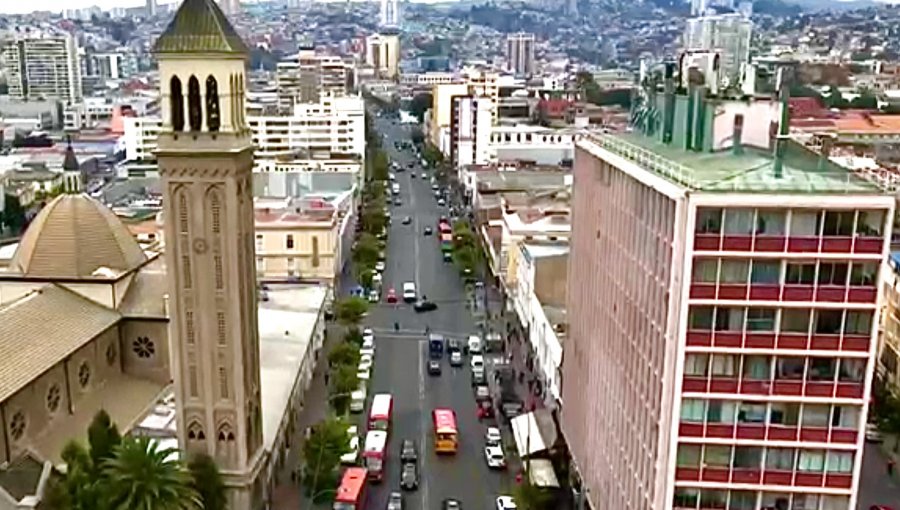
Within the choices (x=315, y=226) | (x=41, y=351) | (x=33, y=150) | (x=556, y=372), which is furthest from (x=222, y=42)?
(x=33, y=150)

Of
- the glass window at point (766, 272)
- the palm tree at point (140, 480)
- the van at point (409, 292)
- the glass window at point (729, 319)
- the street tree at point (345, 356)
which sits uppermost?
the glass window at point (766, 272)

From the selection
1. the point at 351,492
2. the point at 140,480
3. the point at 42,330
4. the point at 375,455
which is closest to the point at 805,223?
the point at 140,480

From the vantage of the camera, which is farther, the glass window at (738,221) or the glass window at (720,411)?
the glass window at (720,411)

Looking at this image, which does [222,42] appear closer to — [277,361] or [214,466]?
[214,466]

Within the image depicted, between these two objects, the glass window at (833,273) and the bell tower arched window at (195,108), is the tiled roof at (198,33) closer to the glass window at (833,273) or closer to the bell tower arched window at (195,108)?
the bell tower arched window at (195,108)

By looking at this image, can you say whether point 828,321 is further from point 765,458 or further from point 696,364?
point 765,458

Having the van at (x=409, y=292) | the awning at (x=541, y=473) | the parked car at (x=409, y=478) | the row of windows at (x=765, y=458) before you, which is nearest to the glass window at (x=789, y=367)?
the row of windows at (x=765, y=458)
